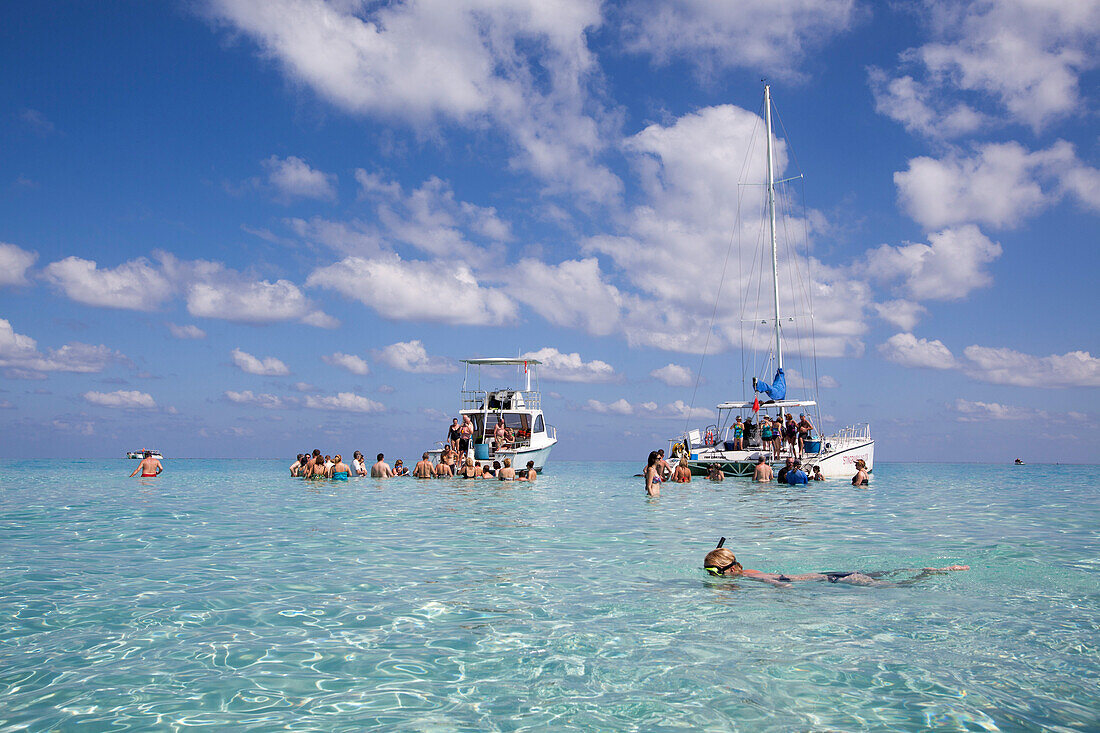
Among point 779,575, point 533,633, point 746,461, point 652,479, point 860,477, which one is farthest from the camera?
point 746,461

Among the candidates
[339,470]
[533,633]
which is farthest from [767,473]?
[533,633]

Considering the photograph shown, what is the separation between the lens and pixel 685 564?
9.34 metres

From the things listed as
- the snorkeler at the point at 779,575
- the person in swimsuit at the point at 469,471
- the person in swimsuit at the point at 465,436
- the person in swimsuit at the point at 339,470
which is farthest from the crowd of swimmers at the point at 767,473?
the snorkeler at the point at 779,575

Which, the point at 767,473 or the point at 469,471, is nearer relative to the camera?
the point at 767,473

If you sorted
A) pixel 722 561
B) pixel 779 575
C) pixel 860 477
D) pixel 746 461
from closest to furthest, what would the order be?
pixel 779 575
pixel 722 561
pixel 860 477
pixel 746 461

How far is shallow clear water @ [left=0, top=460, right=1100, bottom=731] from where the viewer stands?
4457 millimetres

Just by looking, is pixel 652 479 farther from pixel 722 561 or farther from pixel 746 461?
pixel 722 561

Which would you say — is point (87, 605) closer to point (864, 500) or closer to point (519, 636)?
point (519, 636)

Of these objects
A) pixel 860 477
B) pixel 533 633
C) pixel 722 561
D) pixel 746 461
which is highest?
pixel 746 461

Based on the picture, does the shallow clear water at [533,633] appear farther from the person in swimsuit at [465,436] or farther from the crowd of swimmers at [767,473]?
the person in swimsuit at [465,436]

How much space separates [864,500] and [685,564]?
13.7m

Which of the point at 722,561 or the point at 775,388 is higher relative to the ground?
the point at 775,388

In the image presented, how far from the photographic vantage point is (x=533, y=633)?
6.04 meters

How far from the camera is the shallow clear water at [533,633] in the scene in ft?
14.6
